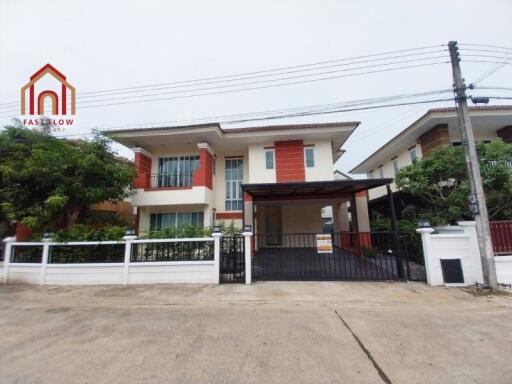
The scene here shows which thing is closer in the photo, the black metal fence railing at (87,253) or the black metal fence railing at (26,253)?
the black metal fence railing at (87,253)

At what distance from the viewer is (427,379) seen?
7.34ft

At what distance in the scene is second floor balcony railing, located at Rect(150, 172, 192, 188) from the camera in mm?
11289

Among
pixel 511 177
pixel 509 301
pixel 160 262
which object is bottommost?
pixel 509 301

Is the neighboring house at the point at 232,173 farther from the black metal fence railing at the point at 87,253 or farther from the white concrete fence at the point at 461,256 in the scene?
the white concrete fence at the point at 461,256

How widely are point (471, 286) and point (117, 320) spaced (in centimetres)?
809

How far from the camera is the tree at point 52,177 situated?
6883 mm

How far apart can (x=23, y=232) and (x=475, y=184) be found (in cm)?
1397

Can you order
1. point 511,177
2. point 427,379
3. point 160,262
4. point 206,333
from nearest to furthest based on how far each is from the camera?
1. point 427,379
2. point 206,333
3. point 160,262
4. point 511,177

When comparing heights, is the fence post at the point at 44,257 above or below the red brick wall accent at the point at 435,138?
below

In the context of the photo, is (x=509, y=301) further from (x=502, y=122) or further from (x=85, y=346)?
(x=502, y=122)

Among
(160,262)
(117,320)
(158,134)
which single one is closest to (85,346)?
(117,320)

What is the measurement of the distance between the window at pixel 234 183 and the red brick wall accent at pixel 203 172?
1332 mm

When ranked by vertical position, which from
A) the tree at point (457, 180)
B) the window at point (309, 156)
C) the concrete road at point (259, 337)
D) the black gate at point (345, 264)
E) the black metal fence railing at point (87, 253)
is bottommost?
the concrete road at point (259, 337)

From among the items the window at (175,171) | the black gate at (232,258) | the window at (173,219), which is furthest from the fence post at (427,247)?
the window at (175,171)
